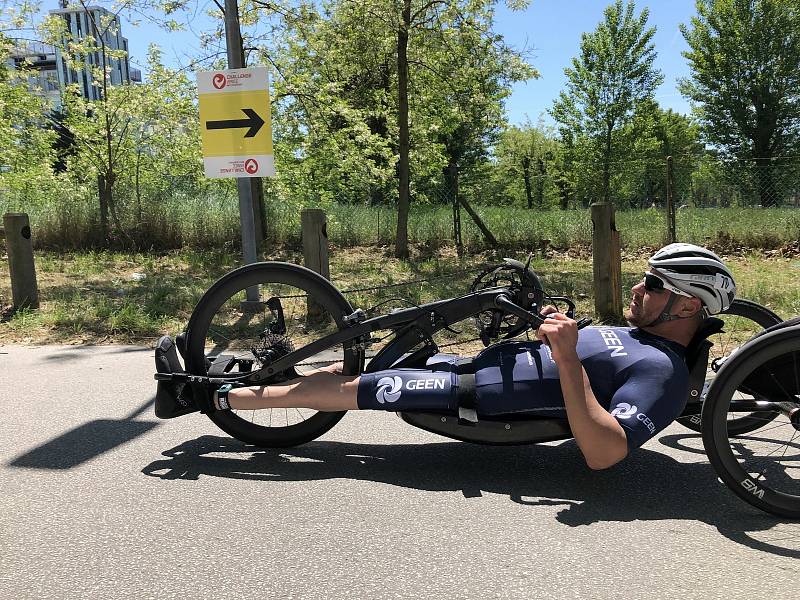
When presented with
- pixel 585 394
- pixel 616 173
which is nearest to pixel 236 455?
pixel 585 394

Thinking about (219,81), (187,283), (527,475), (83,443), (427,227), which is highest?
(219,81)

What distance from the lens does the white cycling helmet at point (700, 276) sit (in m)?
2.99

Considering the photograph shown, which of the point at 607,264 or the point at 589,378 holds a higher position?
the point at 607,264

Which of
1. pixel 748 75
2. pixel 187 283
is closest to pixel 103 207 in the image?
pixel 187 283

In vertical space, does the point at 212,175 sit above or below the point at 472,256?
above

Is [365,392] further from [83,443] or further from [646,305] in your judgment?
→ [83,443]

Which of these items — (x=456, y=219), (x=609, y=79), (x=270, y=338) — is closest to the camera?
(x=270, y=338)

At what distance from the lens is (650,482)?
10.2 feet

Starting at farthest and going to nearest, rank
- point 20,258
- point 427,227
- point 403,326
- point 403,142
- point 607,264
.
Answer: point 427,227, point 403,142, point 20,258, point 607,264, point 403,326

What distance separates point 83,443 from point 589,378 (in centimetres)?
285

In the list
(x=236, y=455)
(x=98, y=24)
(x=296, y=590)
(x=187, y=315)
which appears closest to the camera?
(x=296, y=590)

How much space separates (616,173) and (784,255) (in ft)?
34.6

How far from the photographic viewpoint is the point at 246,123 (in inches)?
255

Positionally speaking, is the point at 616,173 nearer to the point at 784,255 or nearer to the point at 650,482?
the point at 784,255
